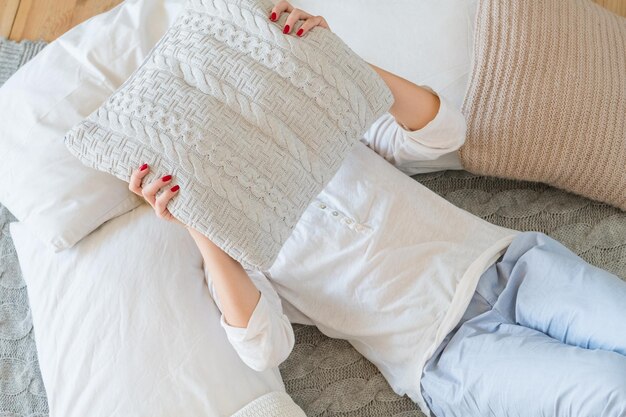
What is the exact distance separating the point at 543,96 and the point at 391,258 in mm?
390

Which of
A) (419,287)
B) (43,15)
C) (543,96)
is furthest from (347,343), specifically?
(43,15)

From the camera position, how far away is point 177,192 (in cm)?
86

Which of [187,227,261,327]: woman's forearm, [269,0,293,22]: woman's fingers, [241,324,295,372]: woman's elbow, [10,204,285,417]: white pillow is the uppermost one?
[269,0,293,22]: woman's fingers

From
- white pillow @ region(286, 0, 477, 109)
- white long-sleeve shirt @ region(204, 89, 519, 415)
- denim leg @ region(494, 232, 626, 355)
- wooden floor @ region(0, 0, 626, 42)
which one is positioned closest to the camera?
denim leg @ region(494, 232, 626, 355)

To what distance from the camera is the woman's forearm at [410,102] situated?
3.44 feet

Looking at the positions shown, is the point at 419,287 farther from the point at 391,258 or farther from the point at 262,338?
the point at 262,338

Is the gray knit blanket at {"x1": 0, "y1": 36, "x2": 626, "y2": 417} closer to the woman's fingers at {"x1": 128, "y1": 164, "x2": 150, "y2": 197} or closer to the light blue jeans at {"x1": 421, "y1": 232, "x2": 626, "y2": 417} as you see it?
the light blue jeans at {"x1": 421, "y1": 232, "x2": 626, "y2": 417}

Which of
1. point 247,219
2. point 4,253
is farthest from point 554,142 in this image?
point 4,253

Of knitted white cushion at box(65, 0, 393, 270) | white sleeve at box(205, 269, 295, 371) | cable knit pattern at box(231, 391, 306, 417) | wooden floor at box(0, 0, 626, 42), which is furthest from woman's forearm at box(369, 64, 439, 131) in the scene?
wooden floor at box(0, 0, 626, 42)

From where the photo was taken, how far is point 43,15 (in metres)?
1.53

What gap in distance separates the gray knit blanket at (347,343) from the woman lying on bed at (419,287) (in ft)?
0.17

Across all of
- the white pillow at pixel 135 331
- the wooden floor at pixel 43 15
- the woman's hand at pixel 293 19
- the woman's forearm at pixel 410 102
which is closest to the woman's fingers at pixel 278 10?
the woman's hand at pixel 293 19

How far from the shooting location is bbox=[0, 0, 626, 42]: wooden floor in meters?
1.52

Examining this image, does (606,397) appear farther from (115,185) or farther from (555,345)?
(115,185)
